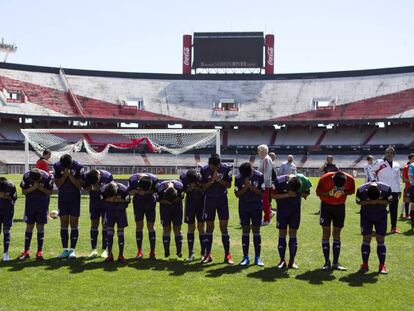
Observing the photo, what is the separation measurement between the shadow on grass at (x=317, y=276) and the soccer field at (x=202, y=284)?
17 mm

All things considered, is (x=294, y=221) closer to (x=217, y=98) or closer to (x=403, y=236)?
(x=403, y=236)

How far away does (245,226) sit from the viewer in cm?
934

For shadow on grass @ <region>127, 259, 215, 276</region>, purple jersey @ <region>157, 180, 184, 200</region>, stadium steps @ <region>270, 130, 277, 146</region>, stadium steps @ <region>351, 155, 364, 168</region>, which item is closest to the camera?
shadow on grass @ <region>127, 259, 215, 276</region>

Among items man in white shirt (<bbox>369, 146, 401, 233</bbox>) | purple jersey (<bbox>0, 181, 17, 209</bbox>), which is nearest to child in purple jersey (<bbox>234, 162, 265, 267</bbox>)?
purple jersey (<bbox>0, 181, 17, 209</bbox>)

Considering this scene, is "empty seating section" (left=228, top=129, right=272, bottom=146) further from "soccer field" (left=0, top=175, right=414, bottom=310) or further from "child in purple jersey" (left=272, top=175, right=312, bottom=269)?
"child in purple jersey" (left=272, top=175, right=312, bottom=269)

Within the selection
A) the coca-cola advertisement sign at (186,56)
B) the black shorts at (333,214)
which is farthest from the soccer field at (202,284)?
the coca-cola advertisement sign at (186,56)

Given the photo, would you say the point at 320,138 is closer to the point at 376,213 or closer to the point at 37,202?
the point at 376,213

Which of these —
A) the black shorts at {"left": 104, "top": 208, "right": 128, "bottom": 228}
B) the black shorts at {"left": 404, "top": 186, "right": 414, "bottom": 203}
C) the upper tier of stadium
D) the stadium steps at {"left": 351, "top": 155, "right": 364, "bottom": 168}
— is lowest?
the black shorts at {"left": 104, "top": 208, "right": 128, "bottom": 228}

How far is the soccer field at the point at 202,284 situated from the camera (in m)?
6.72

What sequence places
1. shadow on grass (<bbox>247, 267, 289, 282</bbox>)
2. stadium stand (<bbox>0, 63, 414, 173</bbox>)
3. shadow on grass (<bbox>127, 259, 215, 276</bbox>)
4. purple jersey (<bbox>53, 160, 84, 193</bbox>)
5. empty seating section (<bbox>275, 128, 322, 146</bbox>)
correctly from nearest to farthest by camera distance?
shadow on grass (<bbox>247, 267, 289, 282</bbox>)
shadow on grass (<bbox>127, 259, 215, 276</bbox>)
purple jersey (<bbox>53, 160, 84, 193</bbox>)
stadium stand (<bbox>0, 63, 414, 173</bbox>)
empty seating section (<bbox>275, 128, 322, 146</bbox>)

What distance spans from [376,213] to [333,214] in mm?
766

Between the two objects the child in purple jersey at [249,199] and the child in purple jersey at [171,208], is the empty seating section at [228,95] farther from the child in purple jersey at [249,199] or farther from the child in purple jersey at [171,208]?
the child in purple jersey at [249,199]

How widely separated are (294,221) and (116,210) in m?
3.52

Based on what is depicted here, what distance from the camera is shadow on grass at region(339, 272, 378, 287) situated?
7.90 metres
